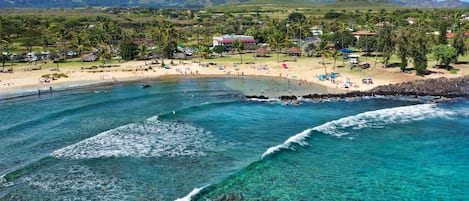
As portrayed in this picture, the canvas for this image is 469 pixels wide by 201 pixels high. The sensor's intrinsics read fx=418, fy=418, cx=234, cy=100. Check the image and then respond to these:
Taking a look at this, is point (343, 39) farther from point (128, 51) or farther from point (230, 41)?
point (128, 51)

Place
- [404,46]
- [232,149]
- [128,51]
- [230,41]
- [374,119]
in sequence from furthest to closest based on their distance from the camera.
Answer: [230,41]
[128,51]
[404,46]
[374,119]
[232,149]

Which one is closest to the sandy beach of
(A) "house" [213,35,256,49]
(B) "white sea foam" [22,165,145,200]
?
(A) "house" [213,35,256,49]

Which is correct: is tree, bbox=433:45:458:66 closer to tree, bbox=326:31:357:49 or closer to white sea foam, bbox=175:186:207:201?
tree, bbox=326:31:357:49

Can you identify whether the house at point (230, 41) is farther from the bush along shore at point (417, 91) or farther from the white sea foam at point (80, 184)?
the white sea foam at point (80, 184)

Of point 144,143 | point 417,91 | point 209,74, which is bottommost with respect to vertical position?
point 144,143

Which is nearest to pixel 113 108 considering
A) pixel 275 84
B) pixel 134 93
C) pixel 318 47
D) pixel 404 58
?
pixel 134 93

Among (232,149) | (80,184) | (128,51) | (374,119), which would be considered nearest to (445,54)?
(374,119)

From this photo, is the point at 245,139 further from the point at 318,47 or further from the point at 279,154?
the point at 318,47
